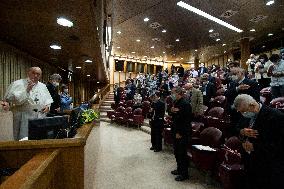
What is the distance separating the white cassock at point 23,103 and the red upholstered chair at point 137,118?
21.6 feet

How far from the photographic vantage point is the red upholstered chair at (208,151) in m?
4.55

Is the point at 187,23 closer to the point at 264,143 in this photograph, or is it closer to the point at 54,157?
the point at 264,143


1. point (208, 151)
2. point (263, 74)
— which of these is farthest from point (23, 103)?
point (263, 74)

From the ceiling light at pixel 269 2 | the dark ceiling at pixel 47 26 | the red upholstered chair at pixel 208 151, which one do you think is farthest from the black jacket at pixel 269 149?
the ceiling light at pixel 269 2

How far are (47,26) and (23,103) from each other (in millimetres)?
1808

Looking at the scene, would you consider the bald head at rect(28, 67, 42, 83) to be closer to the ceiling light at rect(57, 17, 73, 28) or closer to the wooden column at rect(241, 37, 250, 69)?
the ceiling light at rect(57, 17, 73, 28)

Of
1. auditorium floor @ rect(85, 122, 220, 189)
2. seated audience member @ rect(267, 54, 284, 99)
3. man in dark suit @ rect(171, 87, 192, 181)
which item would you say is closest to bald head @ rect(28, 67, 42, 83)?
auditorium floor @ rect(85, 122, 220, 189)

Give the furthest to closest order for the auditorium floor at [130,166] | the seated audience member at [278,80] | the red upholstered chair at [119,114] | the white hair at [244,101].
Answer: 1. the red upholstered chair at [119,114]
2. the seated audience member at [278,80]
3. the auditorium floor at [130,166]
4. the white hair at [244,101]

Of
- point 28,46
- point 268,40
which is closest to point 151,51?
point 268,40

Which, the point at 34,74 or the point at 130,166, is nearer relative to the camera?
the point at 34,74

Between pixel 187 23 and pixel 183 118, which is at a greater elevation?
pixel 187 23

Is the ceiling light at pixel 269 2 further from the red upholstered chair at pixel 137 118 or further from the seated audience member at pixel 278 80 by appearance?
the red upholstered chair at pixel 137 118

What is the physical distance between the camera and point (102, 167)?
19.2 feet

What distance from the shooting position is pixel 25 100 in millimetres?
4137
